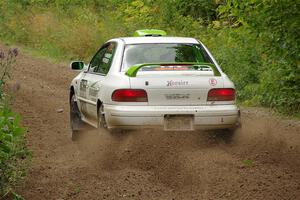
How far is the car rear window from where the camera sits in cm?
962

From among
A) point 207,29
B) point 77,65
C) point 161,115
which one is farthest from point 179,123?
point 207,29

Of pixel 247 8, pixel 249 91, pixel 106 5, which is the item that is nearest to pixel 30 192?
pixel 247 8

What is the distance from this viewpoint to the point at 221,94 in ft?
29.9

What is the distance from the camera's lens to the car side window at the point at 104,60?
391 inches

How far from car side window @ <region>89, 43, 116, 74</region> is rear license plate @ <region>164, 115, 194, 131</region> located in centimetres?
135

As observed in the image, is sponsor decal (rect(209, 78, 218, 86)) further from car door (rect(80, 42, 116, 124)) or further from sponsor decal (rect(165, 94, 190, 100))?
car door (rect(80, 42, 116, 124))

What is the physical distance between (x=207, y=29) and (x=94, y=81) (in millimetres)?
11064

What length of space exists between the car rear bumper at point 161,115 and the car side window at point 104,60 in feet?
3.35

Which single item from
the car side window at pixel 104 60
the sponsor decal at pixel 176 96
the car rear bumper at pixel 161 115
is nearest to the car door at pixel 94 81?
the car side window at pixel 104 60

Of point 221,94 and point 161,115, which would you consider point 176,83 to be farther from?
point 221,94

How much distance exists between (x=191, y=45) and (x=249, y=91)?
17.8ft

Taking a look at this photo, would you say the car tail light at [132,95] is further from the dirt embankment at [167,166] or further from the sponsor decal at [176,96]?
the dirt embankment at [167,166]

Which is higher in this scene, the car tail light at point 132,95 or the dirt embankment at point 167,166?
the car tail light at point 132,95

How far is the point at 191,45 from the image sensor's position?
9992 millimetres
